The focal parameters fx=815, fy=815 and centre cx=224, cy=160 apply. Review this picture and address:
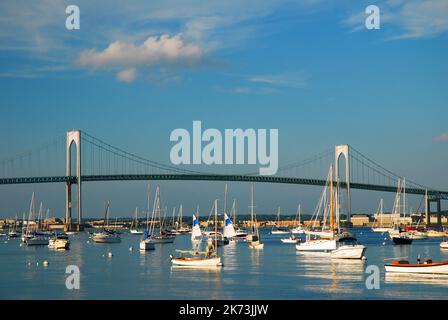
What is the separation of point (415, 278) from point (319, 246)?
22.5 m

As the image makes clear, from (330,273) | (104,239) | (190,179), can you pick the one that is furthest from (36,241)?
(330,273)

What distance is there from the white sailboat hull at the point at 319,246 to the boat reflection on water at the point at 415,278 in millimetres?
18417

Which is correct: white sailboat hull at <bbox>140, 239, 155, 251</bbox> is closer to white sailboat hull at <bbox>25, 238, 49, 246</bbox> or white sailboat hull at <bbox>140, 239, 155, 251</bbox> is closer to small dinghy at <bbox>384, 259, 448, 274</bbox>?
white sailboat hull at <bbox>25, 238, 49, 246</bbox>

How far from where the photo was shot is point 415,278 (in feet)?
118

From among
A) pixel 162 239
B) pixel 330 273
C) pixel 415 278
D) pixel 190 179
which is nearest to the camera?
pixel 415 278

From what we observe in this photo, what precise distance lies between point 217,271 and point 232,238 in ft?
139

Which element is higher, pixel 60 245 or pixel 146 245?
pixel 146 245

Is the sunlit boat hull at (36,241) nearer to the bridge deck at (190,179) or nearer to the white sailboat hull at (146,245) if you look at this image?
the white sailboat hull at (146,245)

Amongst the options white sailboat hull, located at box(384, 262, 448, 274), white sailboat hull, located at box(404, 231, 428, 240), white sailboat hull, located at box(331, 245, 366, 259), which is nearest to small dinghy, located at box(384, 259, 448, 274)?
white sailboat hull, located at box(384, 262, 448, 274)

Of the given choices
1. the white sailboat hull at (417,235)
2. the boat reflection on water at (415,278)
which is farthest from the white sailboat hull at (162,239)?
the boat reflection on water at (415,278)

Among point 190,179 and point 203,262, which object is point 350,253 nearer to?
point 203,262

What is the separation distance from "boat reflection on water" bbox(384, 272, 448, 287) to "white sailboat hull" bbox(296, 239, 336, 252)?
18.4m
